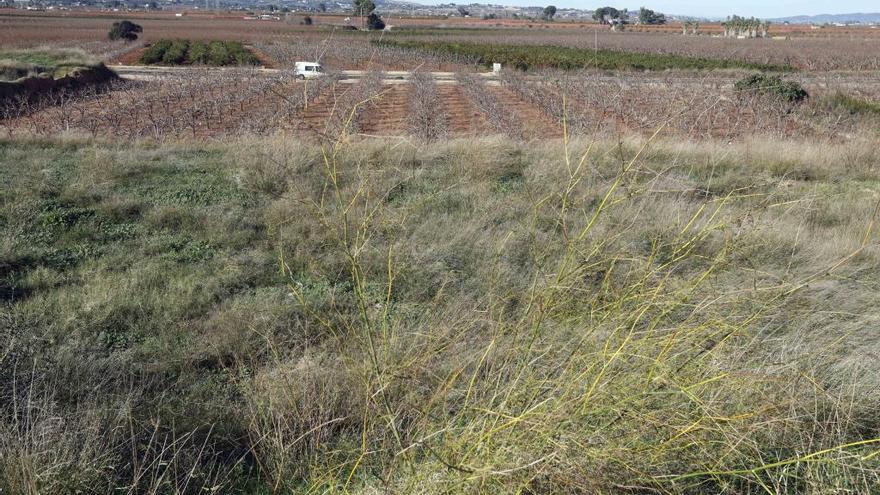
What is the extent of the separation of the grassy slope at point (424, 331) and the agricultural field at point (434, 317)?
0.08ft

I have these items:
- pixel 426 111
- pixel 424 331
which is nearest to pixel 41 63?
pixel 426 111

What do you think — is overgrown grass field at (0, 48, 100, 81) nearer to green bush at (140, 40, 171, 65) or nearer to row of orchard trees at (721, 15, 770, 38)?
green bush at (140, 40, 171, 65)

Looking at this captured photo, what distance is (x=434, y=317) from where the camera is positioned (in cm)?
418

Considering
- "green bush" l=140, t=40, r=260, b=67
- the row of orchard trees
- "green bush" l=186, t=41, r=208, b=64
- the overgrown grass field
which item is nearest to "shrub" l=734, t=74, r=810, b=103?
the overgrown grass field

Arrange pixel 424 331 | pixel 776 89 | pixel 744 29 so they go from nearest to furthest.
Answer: pixel 424 331 → pixel 776 89 → pixel 744 29

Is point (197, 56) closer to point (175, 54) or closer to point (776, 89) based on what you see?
point (175, 54)

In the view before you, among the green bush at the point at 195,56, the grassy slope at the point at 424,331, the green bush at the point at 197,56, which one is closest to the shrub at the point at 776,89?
the grassy slope at the point at 424,331

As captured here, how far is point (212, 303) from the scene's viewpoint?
4816mm

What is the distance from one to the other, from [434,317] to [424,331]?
34 centimetres

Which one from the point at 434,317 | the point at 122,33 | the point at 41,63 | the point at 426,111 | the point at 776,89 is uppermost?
the point at 122,33

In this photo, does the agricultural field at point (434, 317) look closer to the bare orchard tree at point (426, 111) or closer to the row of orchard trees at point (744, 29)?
the bare orchard tree at point (426, 111)

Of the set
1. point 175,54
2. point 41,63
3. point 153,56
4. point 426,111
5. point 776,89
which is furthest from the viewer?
point 175,54

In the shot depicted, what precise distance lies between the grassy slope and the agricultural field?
3 cm

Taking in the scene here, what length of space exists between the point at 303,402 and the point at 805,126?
16.4m
